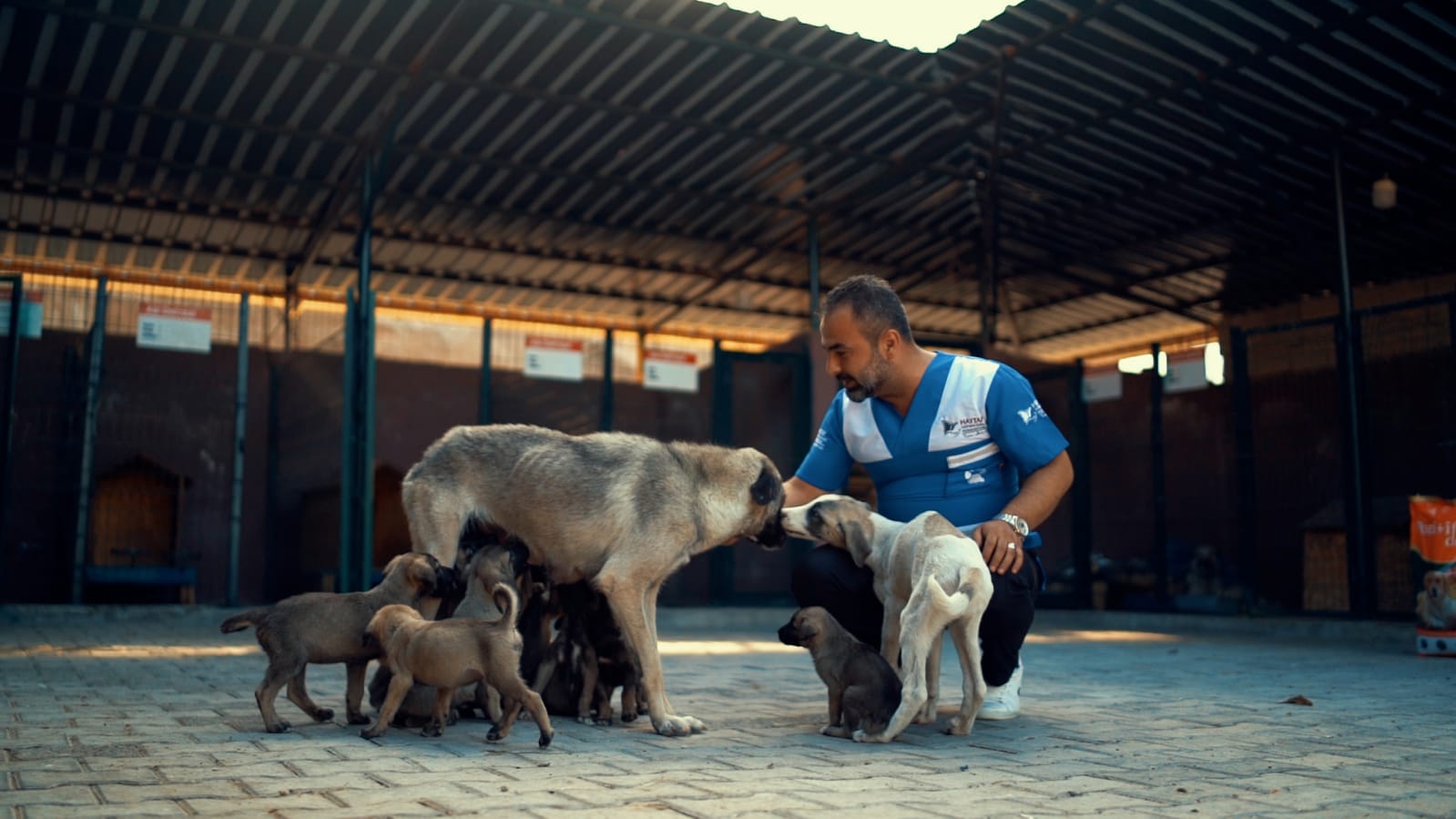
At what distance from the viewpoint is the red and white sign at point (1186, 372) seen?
13.4 meters

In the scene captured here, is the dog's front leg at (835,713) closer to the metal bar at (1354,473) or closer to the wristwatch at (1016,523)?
the wristwatch at (1016,523)

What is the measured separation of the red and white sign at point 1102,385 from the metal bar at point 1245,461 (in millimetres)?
1845

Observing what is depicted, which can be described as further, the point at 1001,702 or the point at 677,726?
the point at 1001,702

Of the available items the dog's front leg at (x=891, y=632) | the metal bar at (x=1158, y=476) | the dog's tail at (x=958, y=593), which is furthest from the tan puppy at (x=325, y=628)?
the metal bar at (x=1158, y=476)

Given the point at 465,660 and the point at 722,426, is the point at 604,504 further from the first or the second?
the point at 722,426

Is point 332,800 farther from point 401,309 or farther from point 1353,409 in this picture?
point 401,309

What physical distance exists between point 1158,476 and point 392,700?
36.3 ft

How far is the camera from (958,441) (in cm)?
493

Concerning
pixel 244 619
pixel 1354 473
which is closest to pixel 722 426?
pixel 1354 473

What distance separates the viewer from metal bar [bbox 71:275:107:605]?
13094mm

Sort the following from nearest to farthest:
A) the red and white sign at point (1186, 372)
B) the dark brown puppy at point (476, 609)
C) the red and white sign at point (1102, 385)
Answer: the dark brown puppy at point (476, 609), the red and white sign at point (1186, 372), the red and white sign at point (1102, 385)

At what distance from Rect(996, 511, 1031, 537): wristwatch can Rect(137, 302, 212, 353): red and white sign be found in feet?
39.9

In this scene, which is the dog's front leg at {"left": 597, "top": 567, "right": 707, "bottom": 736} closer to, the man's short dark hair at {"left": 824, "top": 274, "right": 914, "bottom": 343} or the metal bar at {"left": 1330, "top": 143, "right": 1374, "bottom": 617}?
the man's short dark hair at {"left": 824, "top": 274, "right": 914, "bottom": 343}

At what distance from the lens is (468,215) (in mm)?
15820
